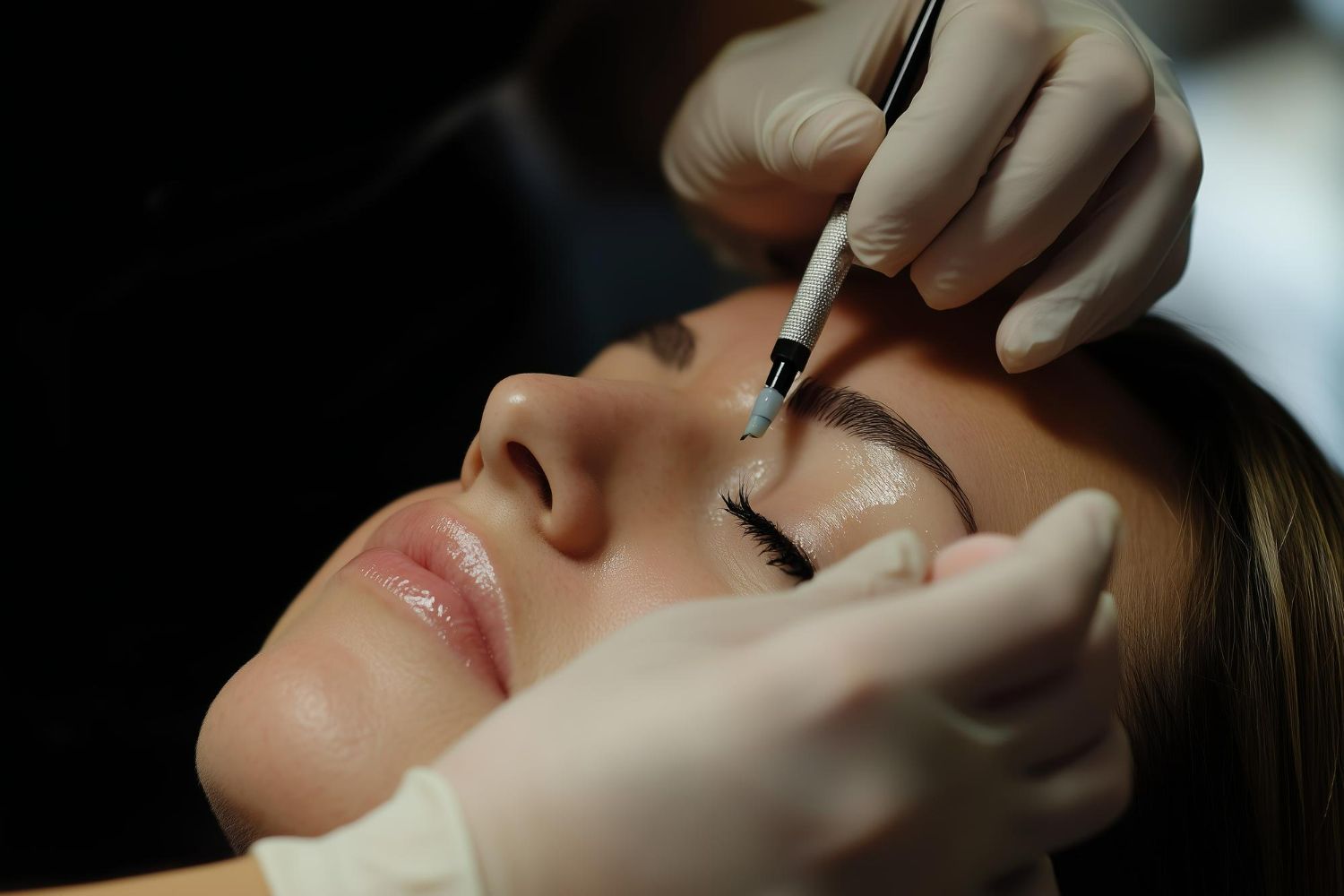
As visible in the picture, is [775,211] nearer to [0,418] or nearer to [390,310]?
[390,310]

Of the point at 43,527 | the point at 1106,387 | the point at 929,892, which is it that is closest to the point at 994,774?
A: the point at 929,892

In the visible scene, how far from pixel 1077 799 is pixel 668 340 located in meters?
0.53

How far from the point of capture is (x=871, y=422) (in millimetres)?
772

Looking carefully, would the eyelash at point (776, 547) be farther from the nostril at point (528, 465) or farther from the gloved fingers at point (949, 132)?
the gloved fingers at point (949, 132)

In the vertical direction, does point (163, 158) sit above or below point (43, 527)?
above

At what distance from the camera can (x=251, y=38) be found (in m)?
1.16

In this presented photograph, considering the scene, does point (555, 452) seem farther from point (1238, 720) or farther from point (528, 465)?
point (1238, 720)

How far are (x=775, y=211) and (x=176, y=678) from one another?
85cm

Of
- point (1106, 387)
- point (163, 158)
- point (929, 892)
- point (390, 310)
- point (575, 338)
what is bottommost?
point (929, 892)

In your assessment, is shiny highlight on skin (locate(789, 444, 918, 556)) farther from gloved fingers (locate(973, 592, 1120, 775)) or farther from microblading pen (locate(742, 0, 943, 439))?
gloved fingers (locate(973, 592, 1120, 775))

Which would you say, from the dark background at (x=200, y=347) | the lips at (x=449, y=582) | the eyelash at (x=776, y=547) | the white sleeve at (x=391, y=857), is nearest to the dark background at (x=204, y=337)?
the dark background at (x=200, y=347)

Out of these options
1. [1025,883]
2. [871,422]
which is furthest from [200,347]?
[1025,883]

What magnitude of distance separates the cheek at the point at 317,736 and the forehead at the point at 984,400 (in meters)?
0.37

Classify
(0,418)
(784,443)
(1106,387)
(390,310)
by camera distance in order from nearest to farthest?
(784,443), (1106,387), (0,418), (390,310)
